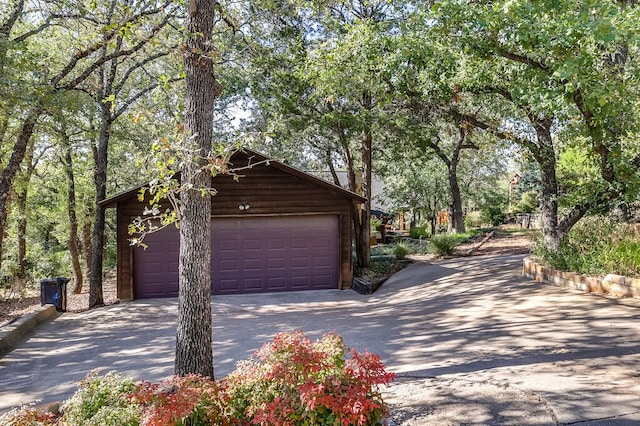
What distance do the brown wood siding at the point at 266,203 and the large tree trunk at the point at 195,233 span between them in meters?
7.60

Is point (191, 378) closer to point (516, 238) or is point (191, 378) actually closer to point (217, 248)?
point (217, 248)

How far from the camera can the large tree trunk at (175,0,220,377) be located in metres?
3.93

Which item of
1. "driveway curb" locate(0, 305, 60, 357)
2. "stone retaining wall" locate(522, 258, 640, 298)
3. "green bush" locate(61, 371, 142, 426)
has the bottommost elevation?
"driveway curb" locate(0, 305, 60, 357)

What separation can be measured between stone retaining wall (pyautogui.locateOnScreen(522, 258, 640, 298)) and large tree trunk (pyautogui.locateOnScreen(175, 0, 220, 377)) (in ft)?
20.3

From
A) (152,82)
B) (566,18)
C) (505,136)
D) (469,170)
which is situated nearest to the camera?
(566,18)

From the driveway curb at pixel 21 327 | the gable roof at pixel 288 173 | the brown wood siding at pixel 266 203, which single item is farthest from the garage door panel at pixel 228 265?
the driveway curb at pixel 21 327

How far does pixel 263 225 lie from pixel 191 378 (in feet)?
30.3

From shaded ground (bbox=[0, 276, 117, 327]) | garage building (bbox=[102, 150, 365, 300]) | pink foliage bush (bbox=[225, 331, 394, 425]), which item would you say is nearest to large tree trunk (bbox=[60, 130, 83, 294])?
shaded ground (bbox=[0, 276, 117, 327])

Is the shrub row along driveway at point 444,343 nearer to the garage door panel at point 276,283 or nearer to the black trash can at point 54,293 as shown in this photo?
the black trash can at point 54,293

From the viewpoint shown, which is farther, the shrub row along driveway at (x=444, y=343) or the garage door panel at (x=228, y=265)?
the garage door panel at (x=228, y=265)

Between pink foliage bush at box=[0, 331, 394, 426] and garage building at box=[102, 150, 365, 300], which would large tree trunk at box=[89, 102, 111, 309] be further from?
pink foliage bush at box=[0, 331, 394, 426]

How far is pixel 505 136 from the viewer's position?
390 inches

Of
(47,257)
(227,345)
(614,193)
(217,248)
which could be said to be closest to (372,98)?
(217,248)

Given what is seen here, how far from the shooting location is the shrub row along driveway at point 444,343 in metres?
3.67
